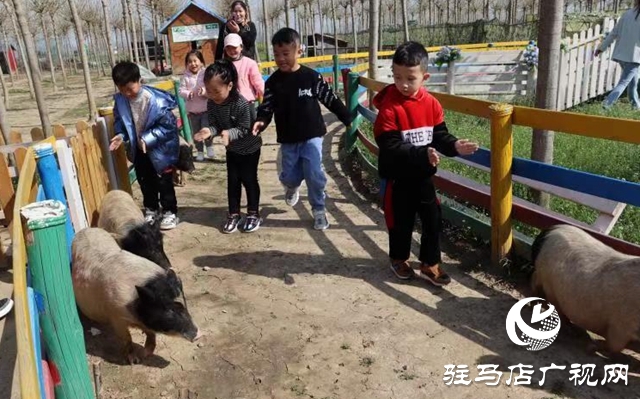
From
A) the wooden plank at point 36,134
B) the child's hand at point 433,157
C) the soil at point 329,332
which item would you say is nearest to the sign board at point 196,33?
the wooden plank at point 36,134

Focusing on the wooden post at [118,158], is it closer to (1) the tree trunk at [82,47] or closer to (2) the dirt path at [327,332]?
(2) the dirt path at [327,332]

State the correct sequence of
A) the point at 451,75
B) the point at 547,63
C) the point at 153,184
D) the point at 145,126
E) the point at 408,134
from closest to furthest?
the point at 408,134 → the point at 547,63 → the point at 145,126 → the point at 153,184 → the point at 451,75

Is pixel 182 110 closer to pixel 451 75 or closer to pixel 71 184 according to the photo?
pixel 71 184

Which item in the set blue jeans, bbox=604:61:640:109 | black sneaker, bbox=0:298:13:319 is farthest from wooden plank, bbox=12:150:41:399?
blue jeans, bbox=604:61:640:109

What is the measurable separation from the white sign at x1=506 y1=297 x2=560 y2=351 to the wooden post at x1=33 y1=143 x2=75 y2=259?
2.89 metres

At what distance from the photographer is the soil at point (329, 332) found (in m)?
2.82

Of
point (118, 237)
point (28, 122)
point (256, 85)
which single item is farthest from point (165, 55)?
point (118, 237)

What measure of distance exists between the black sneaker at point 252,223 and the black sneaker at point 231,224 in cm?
8

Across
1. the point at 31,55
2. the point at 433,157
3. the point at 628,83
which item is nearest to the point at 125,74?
the point at 433,157

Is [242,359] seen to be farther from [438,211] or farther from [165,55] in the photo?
[165,55]

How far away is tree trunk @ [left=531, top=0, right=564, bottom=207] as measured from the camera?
3953 mm

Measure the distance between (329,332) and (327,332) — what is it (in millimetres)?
12

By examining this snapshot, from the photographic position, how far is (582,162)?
5805 millimetres

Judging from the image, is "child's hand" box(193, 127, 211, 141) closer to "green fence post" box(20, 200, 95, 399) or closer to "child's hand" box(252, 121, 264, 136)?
"child's hand" box(252, 121, 264, 136)
